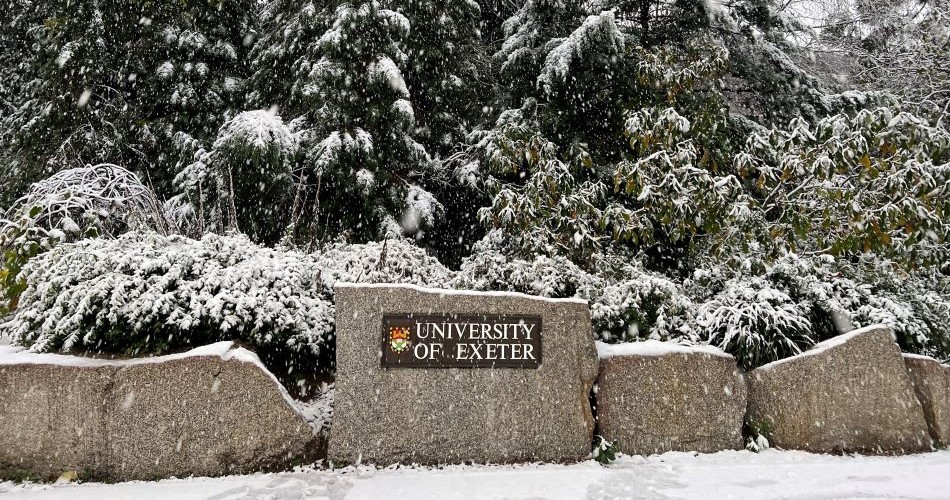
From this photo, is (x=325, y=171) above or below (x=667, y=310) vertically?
above

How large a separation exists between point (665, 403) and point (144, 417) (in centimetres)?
358

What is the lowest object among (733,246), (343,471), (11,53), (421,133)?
(343,471)

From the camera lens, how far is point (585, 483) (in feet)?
12.8

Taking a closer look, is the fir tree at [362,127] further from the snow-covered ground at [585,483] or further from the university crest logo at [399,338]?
the snow-covered ground at [585,483]

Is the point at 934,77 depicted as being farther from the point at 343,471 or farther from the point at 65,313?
the point at 65,313

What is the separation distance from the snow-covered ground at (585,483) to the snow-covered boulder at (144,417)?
133 mm

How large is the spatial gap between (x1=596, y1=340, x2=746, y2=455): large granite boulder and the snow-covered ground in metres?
0.17

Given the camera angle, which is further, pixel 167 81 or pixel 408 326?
pixel 167 81

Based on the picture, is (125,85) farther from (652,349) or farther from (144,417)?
(652,349)

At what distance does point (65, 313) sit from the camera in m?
4.38

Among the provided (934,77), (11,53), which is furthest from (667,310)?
(11,53)

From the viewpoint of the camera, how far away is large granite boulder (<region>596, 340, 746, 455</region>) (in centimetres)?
451

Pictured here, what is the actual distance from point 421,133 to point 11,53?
307 inches

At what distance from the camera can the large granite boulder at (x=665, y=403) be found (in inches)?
177
